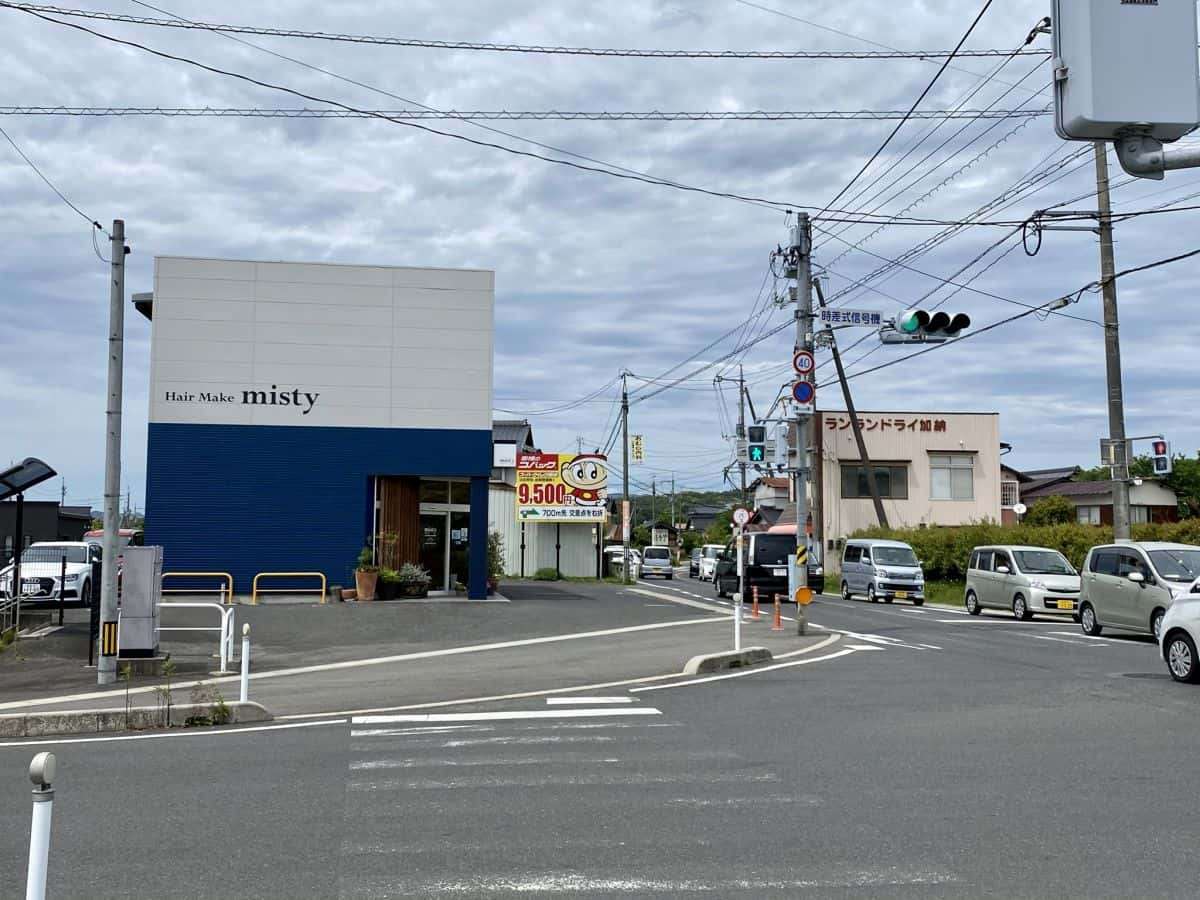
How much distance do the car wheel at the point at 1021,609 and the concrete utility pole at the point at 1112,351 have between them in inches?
112

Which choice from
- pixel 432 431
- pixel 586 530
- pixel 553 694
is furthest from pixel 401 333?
pixel 586 530

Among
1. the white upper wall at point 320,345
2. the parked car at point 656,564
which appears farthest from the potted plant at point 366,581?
the parked car at point 656,564

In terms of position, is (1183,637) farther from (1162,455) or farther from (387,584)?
(387,584)

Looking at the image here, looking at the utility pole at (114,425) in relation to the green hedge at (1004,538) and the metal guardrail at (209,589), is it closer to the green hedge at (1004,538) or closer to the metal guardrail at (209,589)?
the metal guardrail at (209,589)

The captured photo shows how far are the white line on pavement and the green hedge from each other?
2105 centimetres

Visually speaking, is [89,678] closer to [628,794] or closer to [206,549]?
[628,794]

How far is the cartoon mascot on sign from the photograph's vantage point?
1857 inches

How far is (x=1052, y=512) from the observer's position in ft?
179

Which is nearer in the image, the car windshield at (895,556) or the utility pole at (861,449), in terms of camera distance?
the car windshield at (895,556)

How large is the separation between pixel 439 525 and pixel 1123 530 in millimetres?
17580

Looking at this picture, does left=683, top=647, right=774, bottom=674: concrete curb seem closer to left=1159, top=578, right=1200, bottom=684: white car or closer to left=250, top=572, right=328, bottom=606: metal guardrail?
left=1159, top=578, right=1200, bottom=684: white car

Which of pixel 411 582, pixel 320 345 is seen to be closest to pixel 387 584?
pixel 411 582

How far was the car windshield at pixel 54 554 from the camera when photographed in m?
26.5

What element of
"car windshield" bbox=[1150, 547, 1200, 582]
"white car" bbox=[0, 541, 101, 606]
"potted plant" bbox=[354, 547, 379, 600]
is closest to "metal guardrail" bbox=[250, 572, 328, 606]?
"potted plant" bbox=[354, 547, 379, 600]
